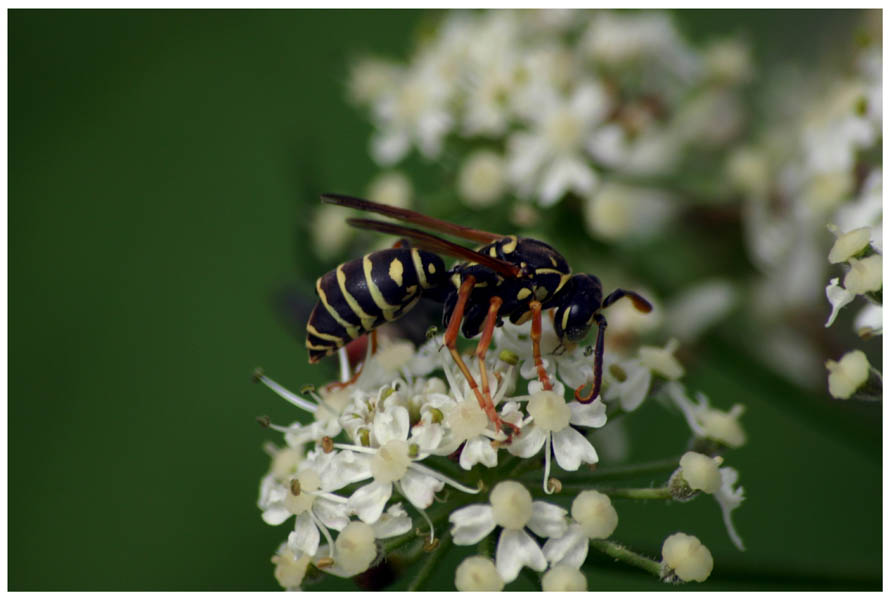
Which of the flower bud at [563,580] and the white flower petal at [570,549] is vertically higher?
the white flower petal at [570,549]

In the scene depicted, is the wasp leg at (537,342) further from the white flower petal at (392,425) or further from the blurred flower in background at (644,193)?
the white flower petal at (392,425)

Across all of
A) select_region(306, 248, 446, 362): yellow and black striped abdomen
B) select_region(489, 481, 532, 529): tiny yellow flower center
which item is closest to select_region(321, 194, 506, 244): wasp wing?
select_region(306, 248, 446, 362): yellow and black striped abdomen

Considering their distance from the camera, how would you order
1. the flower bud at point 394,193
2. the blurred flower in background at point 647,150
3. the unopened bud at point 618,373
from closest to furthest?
1. the unopened bud at point 618,373
2. the blurred flower in background at point 647,150
3. the flower bud at point 394,193

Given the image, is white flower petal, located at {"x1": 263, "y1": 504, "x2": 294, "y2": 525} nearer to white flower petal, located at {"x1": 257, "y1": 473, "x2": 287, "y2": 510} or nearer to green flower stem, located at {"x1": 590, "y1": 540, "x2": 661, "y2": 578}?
white flower petal, located at {"x1": 257, "y1": 473, "x2": 287, "y2": 510}

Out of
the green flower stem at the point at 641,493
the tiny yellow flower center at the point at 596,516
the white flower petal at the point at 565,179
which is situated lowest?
the tiny yellow flower center at the point at 596,516

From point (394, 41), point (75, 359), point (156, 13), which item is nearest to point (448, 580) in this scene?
point (75, 359)

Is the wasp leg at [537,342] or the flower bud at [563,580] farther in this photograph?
the wasp leg at [537,342]

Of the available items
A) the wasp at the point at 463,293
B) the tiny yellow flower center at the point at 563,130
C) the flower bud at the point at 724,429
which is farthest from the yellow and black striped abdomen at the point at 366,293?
the tiny yellow flower center at the point at 563,130
